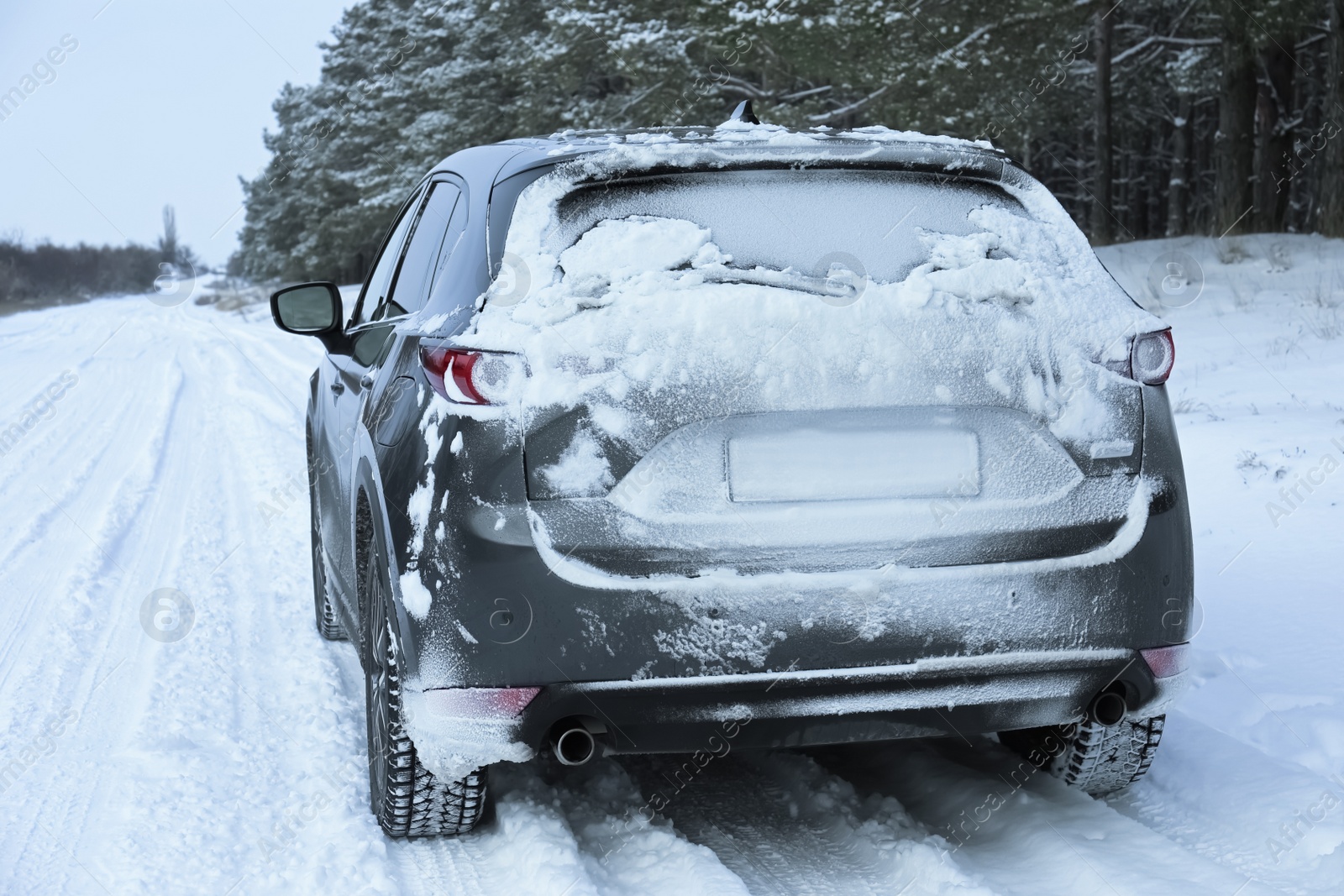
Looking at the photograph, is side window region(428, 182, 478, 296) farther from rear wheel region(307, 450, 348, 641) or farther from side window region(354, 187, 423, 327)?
rear wheel region(307, 450, 348, 641)

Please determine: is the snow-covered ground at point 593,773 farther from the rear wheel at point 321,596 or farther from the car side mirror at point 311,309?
the car side mirror at point 311,309

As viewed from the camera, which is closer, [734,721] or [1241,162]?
[734,721]

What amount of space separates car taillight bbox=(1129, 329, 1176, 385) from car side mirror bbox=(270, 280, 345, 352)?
2.51 meters

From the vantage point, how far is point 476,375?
260 centimetres

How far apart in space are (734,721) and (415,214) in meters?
2.29

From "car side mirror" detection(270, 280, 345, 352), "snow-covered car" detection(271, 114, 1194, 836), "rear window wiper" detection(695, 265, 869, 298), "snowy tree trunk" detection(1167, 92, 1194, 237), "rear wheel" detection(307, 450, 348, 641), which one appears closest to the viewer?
"snow-covered car" detection(271, 114, 1194, 836)

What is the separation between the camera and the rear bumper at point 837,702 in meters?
2.60

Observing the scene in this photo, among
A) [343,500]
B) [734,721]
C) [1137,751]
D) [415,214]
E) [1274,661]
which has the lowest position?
[1274,661]

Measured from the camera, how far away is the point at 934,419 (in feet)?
8.60

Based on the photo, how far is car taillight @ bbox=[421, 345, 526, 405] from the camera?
2582 mm

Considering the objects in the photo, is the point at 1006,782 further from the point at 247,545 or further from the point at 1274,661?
the point at 247,545

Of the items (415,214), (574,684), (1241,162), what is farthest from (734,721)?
(1241,162)

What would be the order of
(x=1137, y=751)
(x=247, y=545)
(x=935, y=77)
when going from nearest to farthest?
(x=1137, y=751), (x=247, y=545), (x=935, y=77)

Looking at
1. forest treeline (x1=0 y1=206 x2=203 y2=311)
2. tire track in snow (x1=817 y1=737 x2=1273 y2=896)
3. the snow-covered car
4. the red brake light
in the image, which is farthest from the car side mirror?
forest treeline (x1=0 y1=206 x2=203 y2=311)
